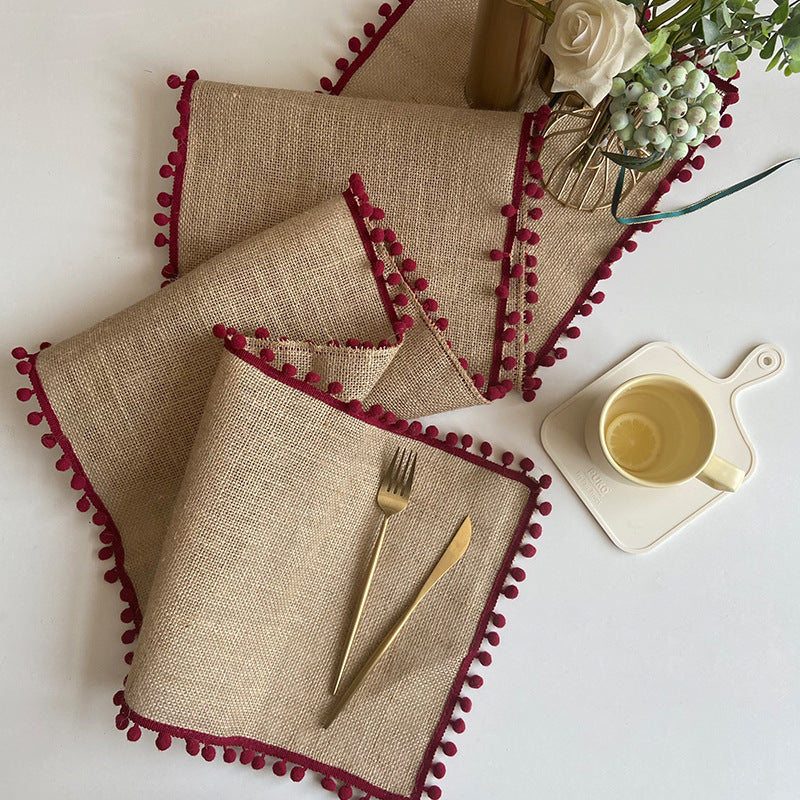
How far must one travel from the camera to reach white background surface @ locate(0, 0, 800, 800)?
2.77ft

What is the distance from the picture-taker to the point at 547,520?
89 cm

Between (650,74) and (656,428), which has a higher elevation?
(650,74)

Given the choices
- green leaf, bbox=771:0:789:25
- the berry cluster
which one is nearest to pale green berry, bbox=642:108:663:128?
the berry cluster

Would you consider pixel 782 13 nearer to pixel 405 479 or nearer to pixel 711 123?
pixel 711 123

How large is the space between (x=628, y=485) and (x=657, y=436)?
0.08 meters

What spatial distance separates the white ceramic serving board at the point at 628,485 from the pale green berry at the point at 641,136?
300 millimetres

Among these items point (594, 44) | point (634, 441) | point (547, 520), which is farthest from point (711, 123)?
point (547, 520)

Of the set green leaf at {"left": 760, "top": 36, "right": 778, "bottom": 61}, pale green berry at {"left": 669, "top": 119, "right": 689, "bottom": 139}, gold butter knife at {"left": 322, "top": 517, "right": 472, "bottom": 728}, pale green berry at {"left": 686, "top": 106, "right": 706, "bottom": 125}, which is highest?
green leaf at {"left": 760, "top": 36, "right": 778, "bottom": 61}

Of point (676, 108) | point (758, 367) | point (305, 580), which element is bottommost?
point (305, 580)

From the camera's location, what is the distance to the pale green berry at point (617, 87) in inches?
25.2

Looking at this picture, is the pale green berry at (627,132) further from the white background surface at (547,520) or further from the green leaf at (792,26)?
the white background surface at (547,520)

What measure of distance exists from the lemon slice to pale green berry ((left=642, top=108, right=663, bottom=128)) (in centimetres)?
34

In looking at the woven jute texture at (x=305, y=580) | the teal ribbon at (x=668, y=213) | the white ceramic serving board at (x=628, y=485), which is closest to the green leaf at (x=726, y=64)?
the teal ribbon at (x=668, y=213)

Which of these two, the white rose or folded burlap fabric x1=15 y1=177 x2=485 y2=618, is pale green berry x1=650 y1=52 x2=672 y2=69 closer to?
the white rose
